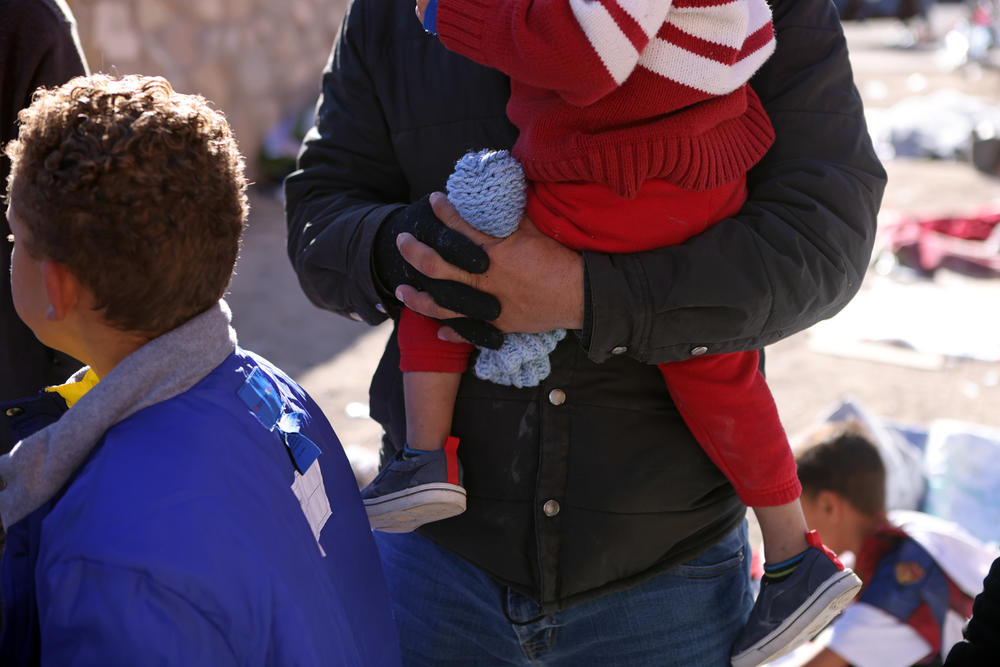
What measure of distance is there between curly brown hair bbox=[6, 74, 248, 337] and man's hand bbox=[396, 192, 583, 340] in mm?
370

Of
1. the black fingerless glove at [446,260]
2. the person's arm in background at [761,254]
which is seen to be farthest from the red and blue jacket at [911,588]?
the black fingerless glove at [446,260]

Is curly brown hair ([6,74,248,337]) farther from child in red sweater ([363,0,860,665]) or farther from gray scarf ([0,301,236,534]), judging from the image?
child in red sweater ([363,0,860,665])

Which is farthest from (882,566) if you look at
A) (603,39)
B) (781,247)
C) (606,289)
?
(603,39)

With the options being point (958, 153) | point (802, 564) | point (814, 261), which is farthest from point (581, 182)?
point (958, 153)

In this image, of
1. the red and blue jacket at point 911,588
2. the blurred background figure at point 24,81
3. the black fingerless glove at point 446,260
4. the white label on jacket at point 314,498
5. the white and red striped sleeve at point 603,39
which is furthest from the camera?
the red and blue jacket at point 911,588

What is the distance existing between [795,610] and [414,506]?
2.20 feet

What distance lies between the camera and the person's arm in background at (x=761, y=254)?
1499 millimetres

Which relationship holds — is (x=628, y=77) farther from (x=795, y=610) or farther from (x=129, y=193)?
(x=795, y=610)

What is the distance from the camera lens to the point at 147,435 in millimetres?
1169

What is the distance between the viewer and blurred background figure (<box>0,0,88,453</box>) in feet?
5.94

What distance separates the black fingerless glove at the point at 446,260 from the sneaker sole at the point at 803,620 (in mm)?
679

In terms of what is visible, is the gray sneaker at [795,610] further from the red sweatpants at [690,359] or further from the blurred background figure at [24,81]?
the blurred background figure at [24,81]

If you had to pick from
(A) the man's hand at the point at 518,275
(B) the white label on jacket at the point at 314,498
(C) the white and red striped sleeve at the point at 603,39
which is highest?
(C) the white and red striped sleeve at the point at 603,39

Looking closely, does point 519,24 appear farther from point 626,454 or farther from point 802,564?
point 802,564
